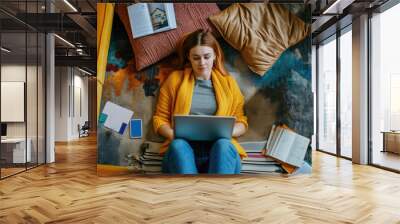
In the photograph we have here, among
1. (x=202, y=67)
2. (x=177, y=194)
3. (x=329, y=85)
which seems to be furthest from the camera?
(x=329, y=85)

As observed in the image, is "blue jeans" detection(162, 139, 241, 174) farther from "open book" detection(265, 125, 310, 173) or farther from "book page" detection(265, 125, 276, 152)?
"open book" detection(265, 125, 310, 173)

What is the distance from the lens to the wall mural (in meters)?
6.73

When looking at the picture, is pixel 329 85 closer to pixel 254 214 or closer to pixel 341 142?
pixel 341 142

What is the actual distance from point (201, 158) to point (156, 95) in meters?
1.37

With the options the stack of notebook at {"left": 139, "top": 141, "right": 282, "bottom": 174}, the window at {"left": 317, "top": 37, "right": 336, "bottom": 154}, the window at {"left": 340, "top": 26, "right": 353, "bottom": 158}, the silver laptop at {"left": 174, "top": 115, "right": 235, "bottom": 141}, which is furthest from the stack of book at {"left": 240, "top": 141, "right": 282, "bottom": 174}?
the window at {"left": 317, "top": 37, "right": 336, "bottom": 154}

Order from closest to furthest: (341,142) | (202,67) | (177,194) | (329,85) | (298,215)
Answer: (298,215)
(177,194)
(202,67)
(341,142)
(329,85)

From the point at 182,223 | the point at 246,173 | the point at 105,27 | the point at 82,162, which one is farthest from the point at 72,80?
the point at 182,223

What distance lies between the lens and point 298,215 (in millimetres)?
4160

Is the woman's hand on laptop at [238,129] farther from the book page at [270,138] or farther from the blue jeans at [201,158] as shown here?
the book page at [270,138]

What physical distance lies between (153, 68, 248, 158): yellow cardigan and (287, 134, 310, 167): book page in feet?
2.99

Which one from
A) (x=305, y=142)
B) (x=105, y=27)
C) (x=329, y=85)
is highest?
(x=105, y=27)

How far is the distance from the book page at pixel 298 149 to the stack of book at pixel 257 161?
29 centimetres

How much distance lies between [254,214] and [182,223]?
2.83ft

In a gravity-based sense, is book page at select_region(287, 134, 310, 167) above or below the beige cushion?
below
